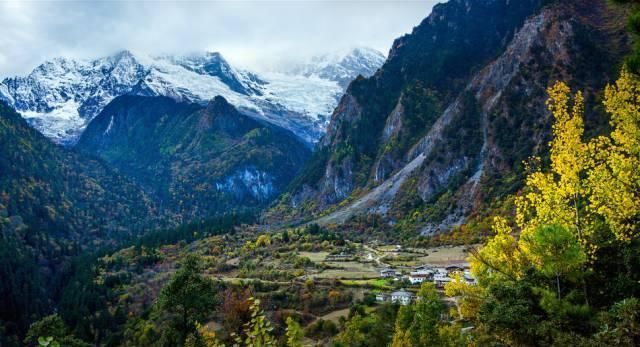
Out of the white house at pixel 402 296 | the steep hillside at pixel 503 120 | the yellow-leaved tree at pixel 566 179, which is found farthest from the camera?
the steep hillside at pixel 503 120

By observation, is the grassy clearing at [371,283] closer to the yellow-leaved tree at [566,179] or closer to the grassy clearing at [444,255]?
the grassy clearing at [444,255]

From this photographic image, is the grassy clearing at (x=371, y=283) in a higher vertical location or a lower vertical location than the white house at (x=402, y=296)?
lower

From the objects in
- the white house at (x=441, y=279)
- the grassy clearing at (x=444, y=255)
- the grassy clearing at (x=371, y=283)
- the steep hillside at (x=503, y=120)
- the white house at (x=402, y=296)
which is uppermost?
the steep hillside at (x=503, y=120)

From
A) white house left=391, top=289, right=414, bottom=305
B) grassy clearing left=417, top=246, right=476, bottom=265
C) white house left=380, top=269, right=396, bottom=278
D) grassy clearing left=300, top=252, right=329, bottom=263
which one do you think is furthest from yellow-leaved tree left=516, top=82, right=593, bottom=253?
grassy clearing left=300, top=252, right=329, bottom=263

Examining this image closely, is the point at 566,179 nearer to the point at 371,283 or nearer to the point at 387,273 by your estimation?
the point at 371,283

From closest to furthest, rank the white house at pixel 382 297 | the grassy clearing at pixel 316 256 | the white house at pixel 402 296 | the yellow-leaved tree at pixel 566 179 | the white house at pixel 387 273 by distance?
the yellow-leaved tree at pixel 566 179 → the white house at pixel 402 296 → the white house at pixel 382 297 → the white house at pixel 387 273 → the grassy clearing at pixel 316 256

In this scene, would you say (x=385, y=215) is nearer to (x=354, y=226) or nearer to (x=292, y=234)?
(x=354, y=226)

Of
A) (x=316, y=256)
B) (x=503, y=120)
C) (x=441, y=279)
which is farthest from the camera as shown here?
(x=503, y=120)

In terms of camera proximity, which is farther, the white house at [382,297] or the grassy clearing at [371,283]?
the grassy clearing at [371,283]

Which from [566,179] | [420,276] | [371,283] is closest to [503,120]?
[420,276]

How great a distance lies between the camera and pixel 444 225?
5659 inches

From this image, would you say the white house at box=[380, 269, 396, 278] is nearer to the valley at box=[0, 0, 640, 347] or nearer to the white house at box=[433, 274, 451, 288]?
the valley at box=[0, 0, 640, 347]

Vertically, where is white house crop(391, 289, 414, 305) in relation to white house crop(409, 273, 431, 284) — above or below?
below

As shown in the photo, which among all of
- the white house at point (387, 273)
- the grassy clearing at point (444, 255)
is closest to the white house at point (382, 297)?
the white house at point (387, 273)
